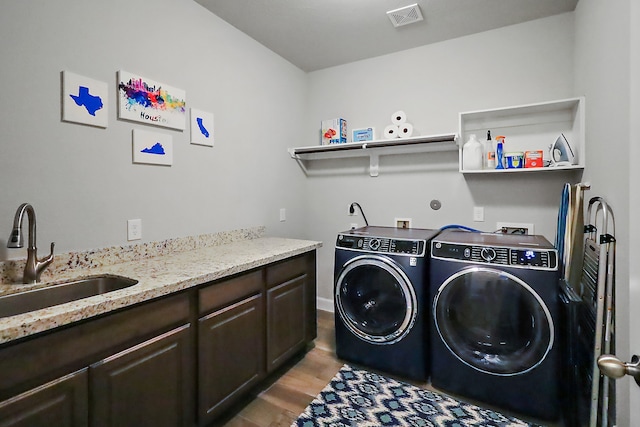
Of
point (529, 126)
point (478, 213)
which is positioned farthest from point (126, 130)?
point (529, 126)

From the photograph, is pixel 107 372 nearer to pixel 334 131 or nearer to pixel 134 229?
pixel 134 229

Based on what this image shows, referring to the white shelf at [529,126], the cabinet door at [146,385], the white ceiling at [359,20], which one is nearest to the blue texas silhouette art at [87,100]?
the white ceiling at [359,20]

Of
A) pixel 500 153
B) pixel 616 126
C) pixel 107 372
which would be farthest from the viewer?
pixel 500 153

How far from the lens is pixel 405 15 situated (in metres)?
2.31

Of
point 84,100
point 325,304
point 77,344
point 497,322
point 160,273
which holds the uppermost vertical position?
point 84,100

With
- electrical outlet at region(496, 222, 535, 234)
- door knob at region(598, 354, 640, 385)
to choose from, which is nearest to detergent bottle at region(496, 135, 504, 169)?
electrical outlet at region(496, 222, 535, 234)

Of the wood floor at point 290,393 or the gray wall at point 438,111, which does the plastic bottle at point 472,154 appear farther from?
the wood floor at point 290,393

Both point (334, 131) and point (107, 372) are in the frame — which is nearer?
point (107, 372)

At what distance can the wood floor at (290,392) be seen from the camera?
5.75 ft

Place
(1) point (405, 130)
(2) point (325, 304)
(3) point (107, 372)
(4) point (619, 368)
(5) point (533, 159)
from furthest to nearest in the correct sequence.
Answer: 1. (2) point (325, 304)
2. (1) point (405, 130)
3. (5) point (533, 159)
4. (3) point (107, 372)
5. (4) point (619, 368)

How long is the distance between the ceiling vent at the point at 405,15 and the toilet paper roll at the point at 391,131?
0.79m

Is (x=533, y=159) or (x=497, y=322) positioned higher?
(x=533, y=159)

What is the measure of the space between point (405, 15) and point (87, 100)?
85.2 inches

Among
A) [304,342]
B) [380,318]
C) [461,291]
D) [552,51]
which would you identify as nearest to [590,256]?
[461,291]
